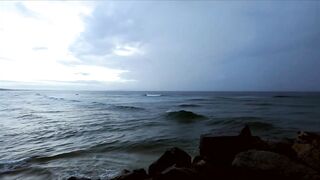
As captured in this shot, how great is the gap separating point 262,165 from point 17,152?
10026 millimetres

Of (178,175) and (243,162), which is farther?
(243,162)

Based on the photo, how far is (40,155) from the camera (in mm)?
11508

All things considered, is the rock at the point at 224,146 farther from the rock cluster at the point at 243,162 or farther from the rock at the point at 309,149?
the rock at the point at 309,149

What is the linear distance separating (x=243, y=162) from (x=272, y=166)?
0.60 m

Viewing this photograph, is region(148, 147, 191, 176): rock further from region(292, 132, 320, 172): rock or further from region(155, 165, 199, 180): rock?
region(292, 132, 320, 172): rock

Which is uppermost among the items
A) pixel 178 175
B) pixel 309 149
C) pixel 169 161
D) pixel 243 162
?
pixel 309 149

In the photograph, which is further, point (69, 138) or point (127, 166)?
point (69, 138)

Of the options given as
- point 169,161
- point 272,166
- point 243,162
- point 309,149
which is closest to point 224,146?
point 243,162

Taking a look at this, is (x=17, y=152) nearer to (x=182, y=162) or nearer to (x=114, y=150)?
(x=114, y=150)

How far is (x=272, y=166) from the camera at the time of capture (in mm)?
5938

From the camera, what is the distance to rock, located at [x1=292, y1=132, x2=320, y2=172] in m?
6.39

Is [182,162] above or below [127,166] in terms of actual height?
above

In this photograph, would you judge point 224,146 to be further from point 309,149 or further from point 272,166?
point 309,149

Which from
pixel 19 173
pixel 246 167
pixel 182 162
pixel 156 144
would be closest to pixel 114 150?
pixel 156 144
